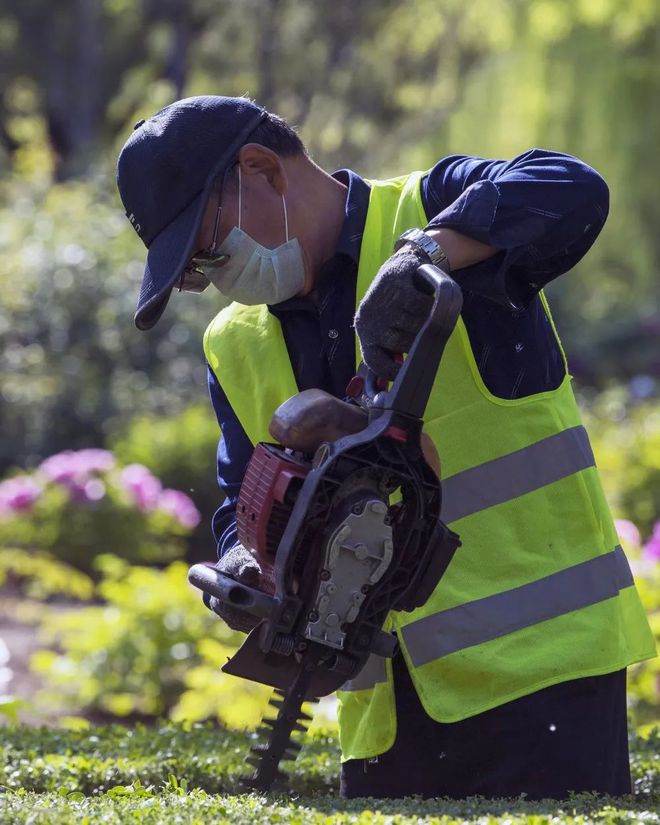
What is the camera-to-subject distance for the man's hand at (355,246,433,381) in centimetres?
235

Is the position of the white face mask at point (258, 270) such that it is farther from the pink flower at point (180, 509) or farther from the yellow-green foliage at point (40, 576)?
the pink flower at point (180, 509)

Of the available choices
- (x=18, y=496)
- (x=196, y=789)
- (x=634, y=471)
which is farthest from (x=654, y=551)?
(x=18, y=496)

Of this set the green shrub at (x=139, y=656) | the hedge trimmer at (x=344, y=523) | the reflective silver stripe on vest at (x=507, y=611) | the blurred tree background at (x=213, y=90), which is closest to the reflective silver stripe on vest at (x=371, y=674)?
the reflective silver stripe on vest at (x=507, y=611)

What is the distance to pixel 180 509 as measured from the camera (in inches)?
338

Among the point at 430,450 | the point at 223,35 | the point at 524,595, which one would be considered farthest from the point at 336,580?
the point at 223,35

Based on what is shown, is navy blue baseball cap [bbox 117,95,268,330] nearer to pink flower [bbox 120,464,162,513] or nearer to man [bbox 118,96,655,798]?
man [bbox 118,96,655,798]

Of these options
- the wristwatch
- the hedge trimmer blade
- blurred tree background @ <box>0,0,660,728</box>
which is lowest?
the hedge trimmer blade

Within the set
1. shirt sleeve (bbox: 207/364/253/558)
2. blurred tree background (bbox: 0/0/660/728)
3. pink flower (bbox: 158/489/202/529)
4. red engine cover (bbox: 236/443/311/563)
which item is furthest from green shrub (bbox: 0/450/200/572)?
red engine cover (bbox: 236/443/311/563)

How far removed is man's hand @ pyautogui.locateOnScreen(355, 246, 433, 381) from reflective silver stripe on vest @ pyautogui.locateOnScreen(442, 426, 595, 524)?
1.51 ft

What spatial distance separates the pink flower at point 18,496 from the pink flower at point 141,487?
1.85 feet

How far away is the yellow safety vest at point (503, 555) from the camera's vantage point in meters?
2.75

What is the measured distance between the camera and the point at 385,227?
2.80m

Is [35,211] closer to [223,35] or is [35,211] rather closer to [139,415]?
[139,415]

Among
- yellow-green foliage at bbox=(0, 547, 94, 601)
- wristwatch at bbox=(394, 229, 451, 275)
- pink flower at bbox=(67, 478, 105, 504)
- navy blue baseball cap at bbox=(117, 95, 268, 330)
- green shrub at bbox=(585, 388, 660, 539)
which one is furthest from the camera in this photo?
pink flower at bbox=(67, 478, 105, 504)
